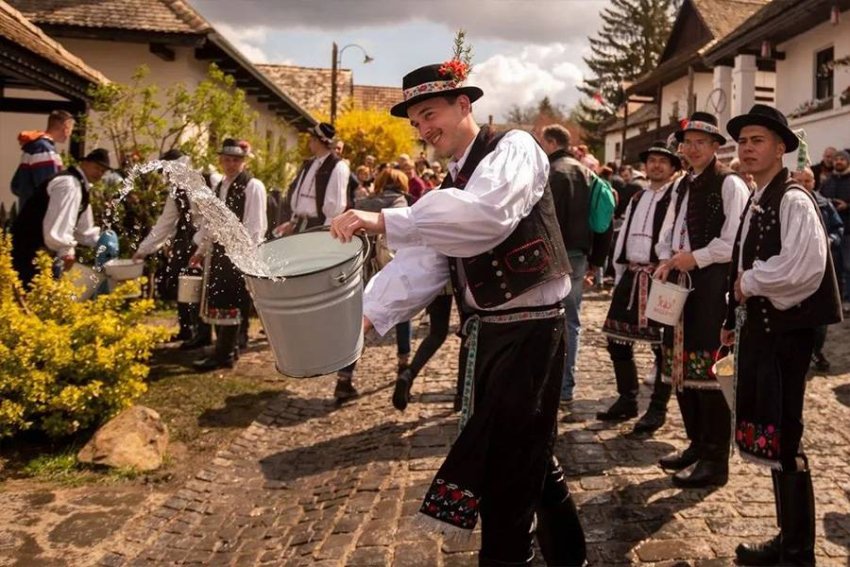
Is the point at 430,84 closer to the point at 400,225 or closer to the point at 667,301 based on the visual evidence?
the point at 400,225

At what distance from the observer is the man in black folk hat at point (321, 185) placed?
7316 millimetres

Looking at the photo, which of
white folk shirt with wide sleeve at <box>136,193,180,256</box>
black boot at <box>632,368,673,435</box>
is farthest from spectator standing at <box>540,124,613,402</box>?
white folk shirt with wide sleeve at <box>136,193,180,256</box>

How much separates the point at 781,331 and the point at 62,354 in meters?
4.03

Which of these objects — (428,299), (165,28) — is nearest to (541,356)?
(428,299)

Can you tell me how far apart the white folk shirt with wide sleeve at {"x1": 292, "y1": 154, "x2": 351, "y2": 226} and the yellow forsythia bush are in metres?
2.35

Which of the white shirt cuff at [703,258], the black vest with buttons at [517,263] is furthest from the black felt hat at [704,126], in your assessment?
the black vest with buttons at [517,263]

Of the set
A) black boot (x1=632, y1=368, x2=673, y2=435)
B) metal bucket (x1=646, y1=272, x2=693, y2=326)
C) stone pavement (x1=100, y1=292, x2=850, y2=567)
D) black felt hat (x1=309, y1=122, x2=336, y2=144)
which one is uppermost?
black felt hat (x1=309, y1=122, x2=336, y2=144)

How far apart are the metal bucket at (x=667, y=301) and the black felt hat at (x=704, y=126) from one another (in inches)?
31.8

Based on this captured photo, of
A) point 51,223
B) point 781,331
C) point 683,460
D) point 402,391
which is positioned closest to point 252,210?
point 51,223

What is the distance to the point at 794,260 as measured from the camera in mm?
3213

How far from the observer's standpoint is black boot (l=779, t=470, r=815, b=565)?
3164mm

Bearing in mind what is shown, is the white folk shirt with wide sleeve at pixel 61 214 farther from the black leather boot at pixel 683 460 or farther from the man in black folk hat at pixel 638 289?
the black leather boot at pixel 683 460

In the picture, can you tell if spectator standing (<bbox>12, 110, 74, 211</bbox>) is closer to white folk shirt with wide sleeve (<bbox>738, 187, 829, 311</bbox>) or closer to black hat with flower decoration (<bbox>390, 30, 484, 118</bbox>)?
black hat with flower decoration (<bbox>390, 30, 484, 118</bbox>)

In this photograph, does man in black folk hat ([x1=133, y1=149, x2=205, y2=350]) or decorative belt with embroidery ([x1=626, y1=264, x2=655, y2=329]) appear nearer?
decorative belt with embroidery ([x1=626, y1=264, x2=655, y2=329])
